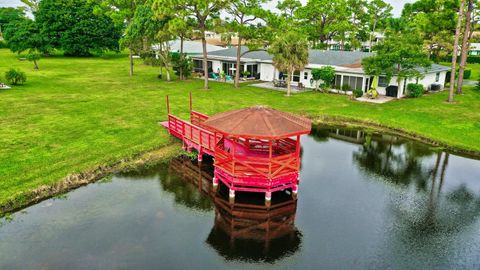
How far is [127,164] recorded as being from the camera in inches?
712

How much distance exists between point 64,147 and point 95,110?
9.18 metres

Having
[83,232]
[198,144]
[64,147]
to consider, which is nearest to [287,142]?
[198,144]

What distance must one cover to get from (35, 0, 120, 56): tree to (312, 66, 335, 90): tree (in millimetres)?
49293

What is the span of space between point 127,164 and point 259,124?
7.85m

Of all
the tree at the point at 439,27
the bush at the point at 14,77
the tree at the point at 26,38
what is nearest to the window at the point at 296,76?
the tree at the point at 439,27

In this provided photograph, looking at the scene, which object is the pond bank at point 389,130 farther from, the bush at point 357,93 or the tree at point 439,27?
the tree at point 439,27

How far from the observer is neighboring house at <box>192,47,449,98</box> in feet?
117

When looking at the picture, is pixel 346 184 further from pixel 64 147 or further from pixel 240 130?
pixel 64 147

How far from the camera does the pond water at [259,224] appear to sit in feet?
36.4

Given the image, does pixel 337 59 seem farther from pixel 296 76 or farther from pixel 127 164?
pixel 127 164

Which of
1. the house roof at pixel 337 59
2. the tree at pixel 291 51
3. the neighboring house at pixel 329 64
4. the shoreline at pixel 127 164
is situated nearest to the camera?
the shoreline at pixel 127 164

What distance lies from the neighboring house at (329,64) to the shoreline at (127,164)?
424 inches

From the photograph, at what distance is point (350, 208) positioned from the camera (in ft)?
47.0

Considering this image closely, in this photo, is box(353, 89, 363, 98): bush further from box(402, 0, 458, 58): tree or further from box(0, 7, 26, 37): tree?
box(0, 7, 26, 37): tree
